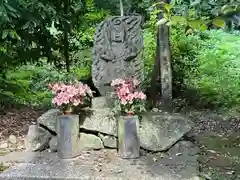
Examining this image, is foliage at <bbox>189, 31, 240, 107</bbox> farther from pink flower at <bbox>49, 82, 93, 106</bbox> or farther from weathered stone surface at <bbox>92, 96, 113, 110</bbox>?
pink flower at <bbox>49, 82, 93, 106</bbox>

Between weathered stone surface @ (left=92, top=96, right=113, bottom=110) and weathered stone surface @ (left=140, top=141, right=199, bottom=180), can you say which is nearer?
weathered stone surface @ (left=140, top=141, right=199, bottom=180)

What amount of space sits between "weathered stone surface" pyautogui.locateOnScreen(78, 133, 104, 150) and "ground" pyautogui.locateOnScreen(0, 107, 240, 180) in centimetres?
66

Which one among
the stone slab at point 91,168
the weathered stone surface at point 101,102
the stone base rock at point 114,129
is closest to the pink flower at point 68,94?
the stone base rock at point 114,129

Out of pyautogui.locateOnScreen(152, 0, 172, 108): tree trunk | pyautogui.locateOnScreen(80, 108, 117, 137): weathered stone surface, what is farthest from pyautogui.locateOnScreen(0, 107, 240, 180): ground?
pyautogui.locateOnScreen(80, 108, 117, 137): weathered stone surface

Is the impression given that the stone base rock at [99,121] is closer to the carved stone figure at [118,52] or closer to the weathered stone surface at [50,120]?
the weathered stone surface at [50,120]

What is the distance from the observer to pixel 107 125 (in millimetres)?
3775

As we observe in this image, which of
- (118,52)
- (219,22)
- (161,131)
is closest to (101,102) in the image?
(118,52)

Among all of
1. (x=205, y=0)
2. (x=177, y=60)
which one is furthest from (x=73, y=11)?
(x=205, y=0)

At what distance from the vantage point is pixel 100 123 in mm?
3791

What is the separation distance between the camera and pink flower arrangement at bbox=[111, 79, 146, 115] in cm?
360

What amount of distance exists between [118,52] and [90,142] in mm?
1060

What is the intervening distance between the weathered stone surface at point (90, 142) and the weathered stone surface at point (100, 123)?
0.25ft

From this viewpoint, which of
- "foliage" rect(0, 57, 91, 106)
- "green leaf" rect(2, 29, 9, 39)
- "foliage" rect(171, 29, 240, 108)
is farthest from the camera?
"foliage" rect(171, 29, 240, 108)

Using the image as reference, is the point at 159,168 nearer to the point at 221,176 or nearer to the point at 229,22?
the point at 221,176
